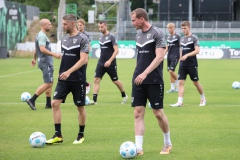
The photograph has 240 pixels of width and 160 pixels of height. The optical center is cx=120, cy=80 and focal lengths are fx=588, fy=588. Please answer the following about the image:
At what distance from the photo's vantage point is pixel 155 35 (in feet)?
31.1

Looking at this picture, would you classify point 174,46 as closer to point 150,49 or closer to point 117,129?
Answer: point 117,129

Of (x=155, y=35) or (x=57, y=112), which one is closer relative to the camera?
(x=155, y=35)

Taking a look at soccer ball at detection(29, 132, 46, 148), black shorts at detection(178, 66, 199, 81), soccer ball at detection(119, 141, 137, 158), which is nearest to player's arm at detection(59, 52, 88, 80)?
soccer ball at detection(29, 132, 46, 148)

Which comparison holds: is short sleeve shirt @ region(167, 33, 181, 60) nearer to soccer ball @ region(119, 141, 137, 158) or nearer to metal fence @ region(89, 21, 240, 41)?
soccer ball @ region(119, 141, 137, 158)

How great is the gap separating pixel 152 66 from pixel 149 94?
0.54 metres

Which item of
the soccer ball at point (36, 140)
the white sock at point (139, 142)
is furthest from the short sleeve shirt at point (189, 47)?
the white sock at point (139, 142)

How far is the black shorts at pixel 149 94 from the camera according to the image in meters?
9.60

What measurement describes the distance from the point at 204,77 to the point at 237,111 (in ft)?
41.6

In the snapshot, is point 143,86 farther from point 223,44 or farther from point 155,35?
point 223,44

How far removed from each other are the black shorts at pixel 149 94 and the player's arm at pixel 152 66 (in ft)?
1.06

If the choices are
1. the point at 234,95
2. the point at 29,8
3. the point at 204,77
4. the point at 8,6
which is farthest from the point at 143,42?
the point at 29,8

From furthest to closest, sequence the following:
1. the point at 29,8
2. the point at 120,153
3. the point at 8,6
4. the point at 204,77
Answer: the point at 29,8 → the point at 8,6 → the point at 204,77 → the point at 120,153

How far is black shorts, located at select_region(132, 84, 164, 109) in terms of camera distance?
9602 millimetres

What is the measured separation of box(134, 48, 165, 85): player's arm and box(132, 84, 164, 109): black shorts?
32cm
